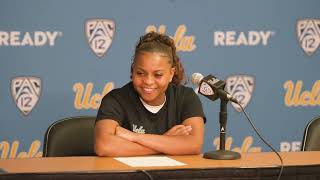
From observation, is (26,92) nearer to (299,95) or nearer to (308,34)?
(299,95)

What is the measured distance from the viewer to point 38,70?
4660 millimetres

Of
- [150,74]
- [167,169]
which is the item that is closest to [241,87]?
[150,74]

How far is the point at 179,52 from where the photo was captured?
489 centimetres

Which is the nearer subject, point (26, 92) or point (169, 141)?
point (169, 141)

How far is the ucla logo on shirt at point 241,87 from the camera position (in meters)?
5.03

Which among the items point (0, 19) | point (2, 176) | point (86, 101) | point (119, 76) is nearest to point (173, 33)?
point (119, 76)

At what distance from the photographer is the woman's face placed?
11.6 feet

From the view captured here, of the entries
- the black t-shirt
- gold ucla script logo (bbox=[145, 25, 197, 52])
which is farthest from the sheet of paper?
gold ucla script logo (bbox=[145, 25, 197, 52])

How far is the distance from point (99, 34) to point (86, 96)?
45cm

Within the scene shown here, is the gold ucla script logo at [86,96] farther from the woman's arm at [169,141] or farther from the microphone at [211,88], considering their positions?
the microphone at [211,88]

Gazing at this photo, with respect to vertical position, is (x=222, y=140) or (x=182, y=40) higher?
(x=182, y=40)

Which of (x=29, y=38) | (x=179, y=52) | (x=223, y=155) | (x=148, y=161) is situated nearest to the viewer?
(x=148, y=161)

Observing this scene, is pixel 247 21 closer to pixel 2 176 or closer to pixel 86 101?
pixel 86 101

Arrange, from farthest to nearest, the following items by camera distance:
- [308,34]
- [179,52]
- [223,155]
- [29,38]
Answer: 1. [308,34]
2. [179,52]
3. [29,38]
4. [223,155]
